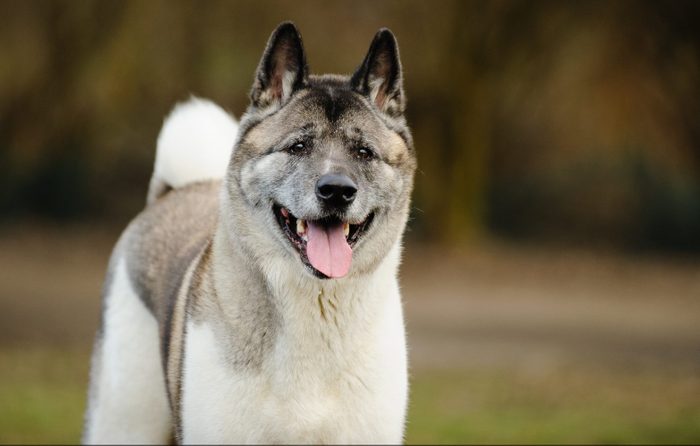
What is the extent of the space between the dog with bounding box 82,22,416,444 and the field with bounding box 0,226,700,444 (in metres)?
3.59

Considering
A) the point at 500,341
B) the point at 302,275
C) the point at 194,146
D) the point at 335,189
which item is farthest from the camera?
the point at 500,341

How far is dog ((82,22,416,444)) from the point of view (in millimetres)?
4320

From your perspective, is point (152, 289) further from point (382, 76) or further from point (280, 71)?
point (382, 76)

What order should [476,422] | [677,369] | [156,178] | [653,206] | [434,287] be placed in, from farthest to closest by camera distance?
[653,206], [434,287], [677,369], [476,422], [156,178]

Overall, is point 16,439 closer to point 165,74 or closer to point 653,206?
point 165,74

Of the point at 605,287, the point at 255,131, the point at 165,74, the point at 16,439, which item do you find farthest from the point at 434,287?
the point at 255,131

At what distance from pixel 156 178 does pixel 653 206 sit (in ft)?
48.7

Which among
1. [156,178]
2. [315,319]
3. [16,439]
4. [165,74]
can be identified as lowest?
[16,439]

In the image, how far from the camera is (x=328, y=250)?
4312 mm

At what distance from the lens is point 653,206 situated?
19328 mm

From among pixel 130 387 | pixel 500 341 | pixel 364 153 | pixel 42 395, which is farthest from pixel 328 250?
pixel 500 341

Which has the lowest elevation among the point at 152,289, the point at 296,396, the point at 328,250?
the point at 296,396

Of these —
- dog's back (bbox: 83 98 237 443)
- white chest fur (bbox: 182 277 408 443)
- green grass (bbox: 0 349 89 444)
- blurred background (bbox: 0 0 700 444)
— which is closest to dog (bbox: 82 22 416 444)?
white chest fur (bbox: 182 277 408 443)

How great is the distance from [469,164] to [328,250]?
14260 mm
